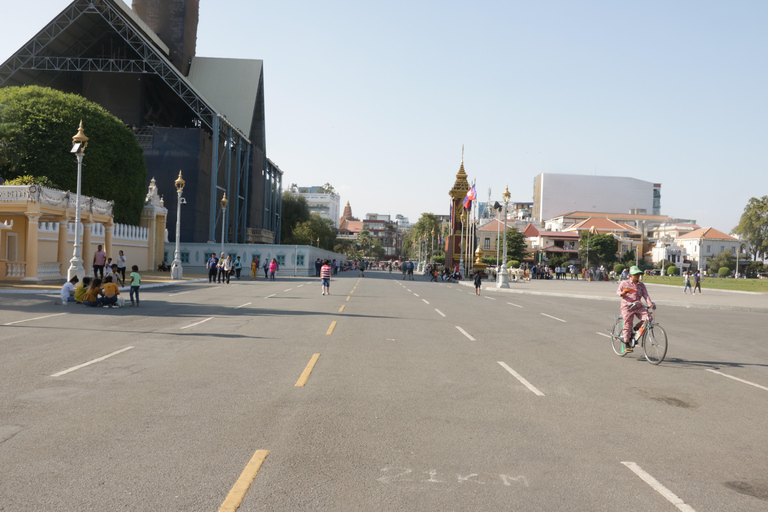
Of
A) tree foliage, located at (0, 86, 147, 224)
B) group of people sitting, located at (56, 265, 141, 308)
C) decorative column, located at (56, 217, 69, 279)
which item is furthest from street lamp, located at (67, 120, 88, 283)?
tree foliage, located at (0, 86, 147, 224)

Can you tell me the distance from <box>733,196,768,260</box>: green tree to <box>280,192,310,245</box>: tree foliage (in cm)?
6909

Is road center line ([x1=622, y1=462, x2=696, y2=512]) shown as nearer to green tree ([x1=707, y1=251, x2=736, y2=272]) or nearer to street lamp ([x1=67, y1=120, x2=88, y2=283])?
street lamp ([x1=67, y1=120, x2=88, y2=283])

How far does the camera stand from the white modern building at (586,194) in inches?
7023

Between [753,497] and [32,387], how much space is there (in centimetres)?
776

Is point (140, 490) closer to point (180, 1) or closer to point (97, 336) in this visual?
point (97, 336)

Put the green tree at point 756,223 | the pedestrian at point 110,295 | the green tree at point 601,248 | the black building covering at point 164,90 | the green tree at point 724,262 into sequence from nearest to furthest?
the pedestrian at point 110,295 → the black building covering at point 164,90 → the green tree at point 756,223 → the green tree at point 601,248 → the green tree at point 724,262

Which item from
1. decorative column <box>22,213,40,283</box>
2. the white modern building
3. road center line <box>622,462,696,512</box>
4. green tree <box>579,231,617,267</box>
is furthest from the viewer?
the white modern building

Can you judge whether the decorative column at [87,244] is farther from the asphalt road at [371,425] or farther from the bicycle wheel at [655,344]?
the bicycle wheel at [655,344]

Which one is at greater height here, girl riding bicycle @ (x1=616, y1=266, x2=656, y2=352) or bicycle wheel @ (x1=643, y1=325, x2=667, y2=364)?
girl riding bicycle @ (x1=616, y1=266, x2=656, y2=352)

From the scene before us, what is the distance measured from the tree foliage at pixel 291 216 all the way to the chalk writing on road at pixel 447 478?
312 feet

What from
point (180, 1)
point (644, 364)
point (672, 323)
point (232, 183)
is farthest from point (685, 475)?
point (180, 1)

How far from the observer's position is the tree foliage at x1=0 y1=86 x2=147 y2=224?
138 ft

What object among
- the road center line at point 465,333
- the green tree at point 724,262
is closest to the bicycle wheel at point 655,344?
the road center line at point 465,333

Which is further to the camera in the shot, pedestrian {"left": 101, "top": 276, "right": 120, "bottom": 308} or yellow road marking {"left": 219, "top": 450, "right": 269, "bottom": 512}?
pedestrian {"left": 101, "top": 276, "right": 120, "bottom": 308}
